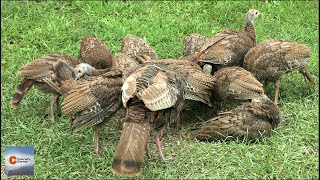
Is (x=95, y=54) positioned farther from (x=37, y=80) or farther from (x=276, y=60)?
(x=276, y=60)

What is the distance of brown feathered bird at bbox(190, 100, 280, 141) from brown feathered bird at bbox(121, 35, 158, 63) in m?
1.52

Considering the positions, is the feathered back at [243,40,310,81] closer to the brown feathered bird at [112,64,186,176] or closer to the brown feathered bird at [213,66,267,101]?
the brown feathered bird at [213,66,267,101]

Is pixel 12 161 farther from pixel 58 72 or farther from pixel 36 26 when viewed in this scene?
pixel 36 26

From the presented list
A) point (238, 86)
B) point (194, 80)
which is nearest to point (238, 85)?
point (238, 86)

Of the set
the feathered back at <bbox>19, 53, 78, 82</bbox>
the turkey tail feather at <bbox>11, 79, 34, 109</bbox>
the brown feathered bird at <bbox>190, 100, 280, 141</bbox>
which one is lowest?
the brown feathered bird at <bbox>190, 100, 280, 141</bbox>

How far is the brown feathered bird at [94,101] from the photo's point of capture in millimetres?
5695

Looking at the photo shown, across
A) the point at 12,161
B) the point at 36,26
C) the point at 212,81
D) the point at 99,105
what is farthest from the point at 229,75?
the point at 36,26

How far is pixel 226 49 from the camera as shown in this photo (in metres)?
7.19

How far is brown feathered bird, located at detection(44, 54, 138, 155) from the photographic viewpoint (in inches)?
224

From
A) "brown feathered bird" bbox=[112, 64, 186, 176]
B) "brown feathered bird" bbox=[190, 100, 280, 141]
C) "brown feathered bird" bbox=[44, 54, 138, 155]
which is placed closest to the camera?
"brown feathered bird" bbox=[112, 64, 186, 176]

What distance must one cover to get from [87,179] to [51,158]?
→ 56 cm

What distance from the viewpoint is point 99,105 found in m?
5.72

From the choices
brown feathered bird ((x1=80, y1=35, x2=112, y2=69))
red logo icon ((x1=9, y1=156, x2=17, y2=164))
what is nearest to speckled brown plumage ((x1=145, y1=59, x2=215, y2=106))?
brown feathered bird ((x1=80, y1=35, x2=112, y2=69))

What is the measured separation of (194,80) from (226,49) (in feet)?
3.11
